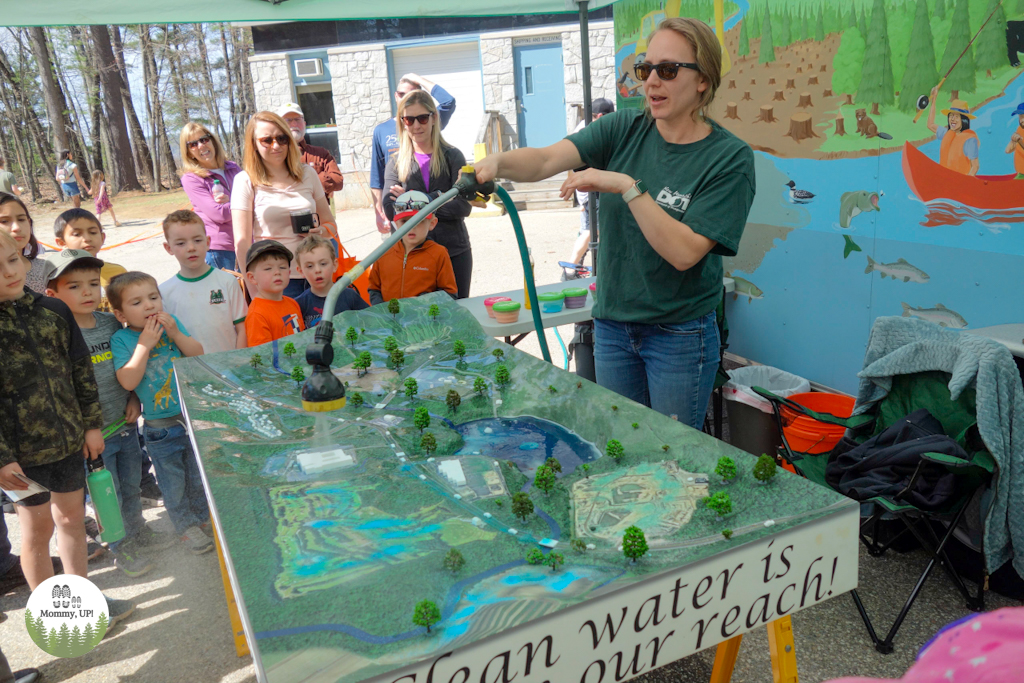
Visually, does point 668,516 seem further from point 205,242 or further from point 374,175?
point 374,175

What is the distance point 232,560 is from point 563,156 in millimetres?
1490

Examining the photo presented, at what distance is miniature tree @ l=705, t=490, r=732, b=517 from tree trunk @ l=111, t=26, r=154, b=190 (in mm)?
18878

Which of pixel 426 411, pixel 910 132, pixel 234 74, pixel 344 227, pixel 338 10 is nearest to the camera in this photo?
pixel 426 411

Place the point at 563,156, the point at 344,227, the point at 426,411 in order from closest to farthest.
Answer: the point at 426,411 → the point at 563,156 → the point at 344,227

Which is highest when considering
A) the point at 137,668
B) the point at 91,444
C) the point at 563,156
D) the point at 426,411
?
the point at 563,156

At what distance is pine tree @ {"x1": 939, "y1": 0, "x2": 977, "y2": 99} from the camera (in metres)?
2.79

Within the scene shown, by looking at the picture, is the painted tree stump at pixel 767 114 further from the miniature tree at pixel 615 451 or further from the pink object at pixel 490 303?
the miniature tree at pixel 615 451

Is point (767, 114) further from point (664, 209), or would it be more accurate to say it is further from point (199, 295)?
point (199, 295)

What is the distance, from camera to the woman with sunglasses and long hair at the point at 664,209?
1.97 m

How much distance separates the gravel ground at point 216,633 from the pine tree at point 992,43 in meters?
1.88

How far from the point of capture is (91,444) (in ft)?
8.47

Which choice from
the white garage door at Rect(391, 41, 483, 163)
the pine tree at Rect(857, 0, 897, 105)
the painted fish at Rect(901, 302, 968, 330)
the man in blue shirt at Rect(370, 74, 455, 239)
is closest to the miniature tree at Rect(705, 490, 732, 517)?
the painted fish at Rect(901, 302, 968, 330)

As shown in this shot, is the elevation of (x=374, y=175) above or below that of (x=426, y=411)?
above

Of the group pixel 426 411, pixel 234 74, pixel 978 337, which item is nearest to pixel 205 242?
pixel 426 411
